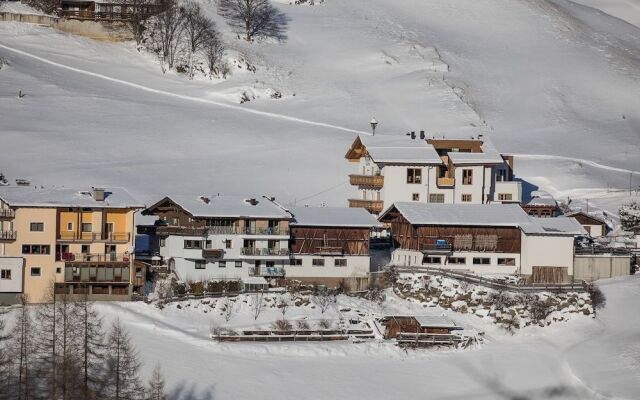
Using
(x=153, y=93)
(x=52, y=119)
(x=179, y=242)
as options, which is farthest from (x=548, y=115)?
(x=179, y=242)

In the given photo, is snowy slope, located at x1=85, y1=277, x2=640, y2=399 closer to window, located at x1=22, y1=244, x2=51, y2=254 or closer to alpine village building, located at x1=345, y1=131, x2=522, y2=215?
window, located at x1=22, y1=244, x2=51, y2=254

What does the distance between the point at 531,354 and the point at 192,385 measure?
1606 centimetres

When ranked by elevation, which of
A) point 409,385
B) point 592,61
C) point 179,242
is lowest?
point 409,385

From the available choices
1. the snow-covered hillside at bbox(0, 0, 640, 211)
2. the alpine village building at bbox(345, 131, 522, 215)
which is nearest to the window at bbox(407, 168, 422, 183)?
the alpine village building at bbox(345, 131, 522, 215)

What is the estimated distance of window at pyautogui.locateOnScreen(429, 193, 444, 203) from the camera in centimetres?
7569

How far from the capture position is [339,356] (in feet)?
178

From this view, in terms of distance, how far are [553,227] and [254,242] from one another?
16530mm

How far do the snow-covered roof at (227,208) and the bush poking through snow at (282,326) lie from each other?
8.47 m

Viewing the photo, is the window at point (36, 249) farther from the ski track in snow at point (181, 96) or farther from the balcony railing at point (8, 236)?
the ski track in snow at point (181, 96)

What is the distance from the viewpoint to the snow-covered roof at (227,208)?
2491 inches

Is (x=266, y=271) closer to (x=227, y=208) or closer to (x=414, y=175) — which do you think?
(x=227, y=208)

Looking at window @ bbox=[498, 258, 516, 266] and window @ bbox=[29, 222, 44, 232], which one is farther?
window @ bbox=[498, 258, 516, 266]

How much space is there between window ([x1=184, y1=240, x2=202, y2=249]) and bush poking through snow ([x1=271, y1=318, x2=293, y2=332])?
7926 mm

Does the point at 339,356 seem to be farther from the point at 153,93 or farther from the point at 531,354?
the point at 153,93
